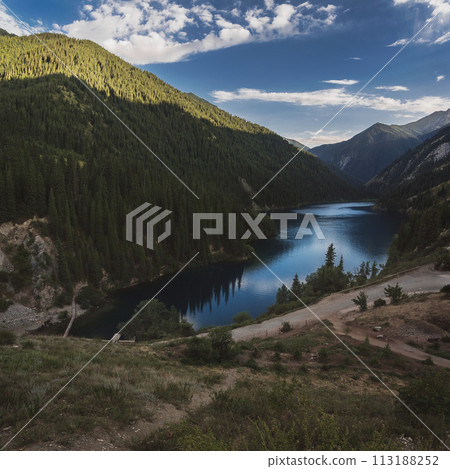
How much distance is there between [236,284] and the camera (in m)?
55.2

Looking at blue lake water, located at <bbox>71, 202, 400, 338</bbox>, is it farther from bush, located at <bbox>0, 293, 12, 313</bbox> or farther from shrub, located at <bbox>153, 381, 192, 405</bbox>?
shrub, located at <bbox>153, 381, 192, 405</bbox>

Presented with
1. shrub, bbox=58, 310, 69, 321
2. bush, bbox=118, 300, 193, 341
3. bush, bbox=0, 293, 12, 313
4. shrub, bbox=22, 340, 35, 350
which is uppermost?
shrub, bbox=22, 340, 35, 350

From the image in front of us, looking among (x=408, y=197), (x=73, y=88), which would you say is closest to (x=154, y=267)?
(x=73, y=88)

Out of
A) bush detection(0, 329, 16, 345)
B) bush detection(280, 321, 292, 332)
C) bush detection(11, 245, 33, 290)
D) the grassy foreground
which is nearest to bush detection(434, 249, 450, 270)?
bush detection(280, 321, 292, 332)

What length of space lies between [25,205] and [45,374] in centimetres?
4709

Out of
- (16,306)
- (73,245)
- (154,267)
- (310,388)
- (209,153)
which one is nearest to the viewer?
(310,388)

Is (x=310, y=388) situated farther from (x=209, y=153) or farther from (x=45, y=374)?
(x=209, y=153)

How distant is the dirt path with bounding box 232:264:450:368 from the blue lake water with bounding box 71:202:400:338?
13218 millimetres

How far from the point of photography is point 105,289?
50.8 m

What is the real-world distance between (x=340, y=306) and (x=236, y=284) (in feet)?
94.5

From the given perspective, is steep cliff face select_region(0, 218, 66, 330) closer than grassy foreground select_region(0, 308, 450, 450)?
No

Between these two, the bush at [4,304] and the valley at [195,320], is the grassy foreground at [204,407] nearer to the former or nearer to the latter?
the valley at [195,320]

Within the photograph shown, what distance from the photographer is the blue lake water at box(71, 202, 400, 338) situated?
41406mm

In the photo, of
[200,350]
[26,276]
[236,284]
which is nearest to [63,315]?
[26,276]
